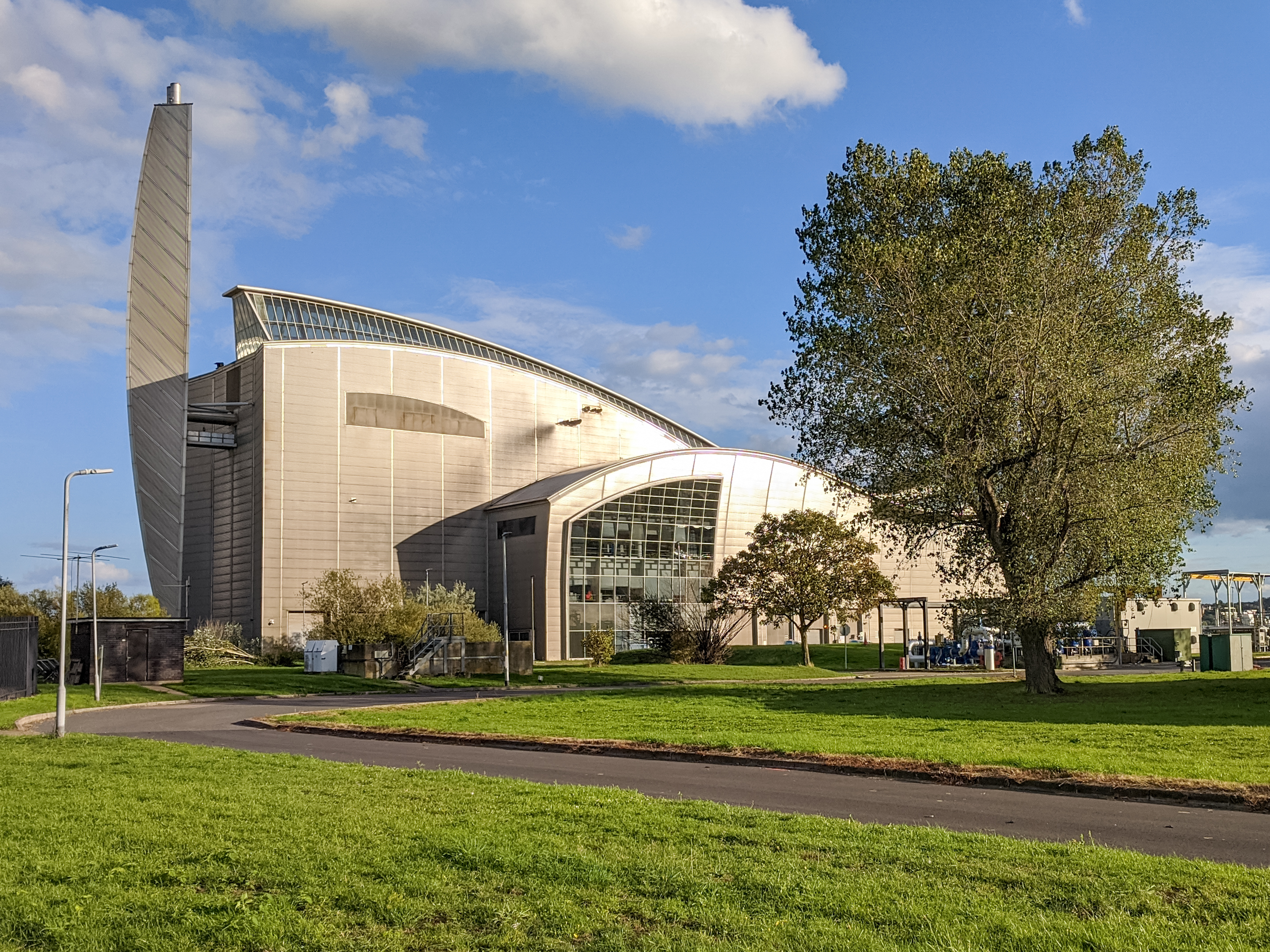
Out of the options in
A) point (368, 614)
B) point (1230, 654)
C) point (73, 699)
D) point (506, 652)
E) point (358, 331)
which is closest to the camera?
point (73, 699)

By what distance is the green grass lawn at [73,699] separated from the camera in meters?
29.3

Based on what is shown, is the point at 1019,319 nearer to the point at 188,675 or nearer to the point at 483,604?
the point at 188,675

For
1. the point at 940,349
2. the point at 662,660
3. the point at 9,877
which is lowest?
the point at 662,660

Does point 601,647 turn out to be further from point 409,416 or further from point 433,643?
point 409,416

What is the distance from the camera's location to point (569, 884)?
7.74 metres

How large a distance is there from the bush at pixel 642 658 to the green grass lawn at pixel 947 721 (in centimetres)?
2576

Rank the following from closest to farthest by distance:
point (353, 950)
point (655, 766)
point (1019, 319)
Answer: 1. point (353, 950)
2. point (655, 766)
3. point (1019, 319)

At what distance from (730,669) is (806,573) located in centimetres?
953

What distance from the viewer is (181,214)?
67000 millimetres

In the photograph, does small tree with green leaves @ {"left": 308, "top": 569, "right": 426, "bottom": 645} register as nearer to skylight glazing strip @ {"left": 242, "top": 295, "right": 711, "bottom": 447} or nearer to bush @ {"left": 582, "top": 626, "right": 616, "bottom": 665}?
bush @ {"left": 582, "top": 626, "right": 616, "bottom": 665}

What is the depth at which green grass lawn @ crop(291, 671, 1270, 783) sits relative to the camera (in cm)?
1636

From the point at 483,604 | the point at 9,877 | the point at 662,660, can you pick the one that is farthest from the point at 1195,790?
the point at 483,604

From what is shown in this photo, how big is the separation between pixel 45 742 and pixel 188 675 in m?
30.3

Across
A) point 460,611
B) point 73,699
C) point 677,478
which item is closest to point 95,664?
point 73,699
